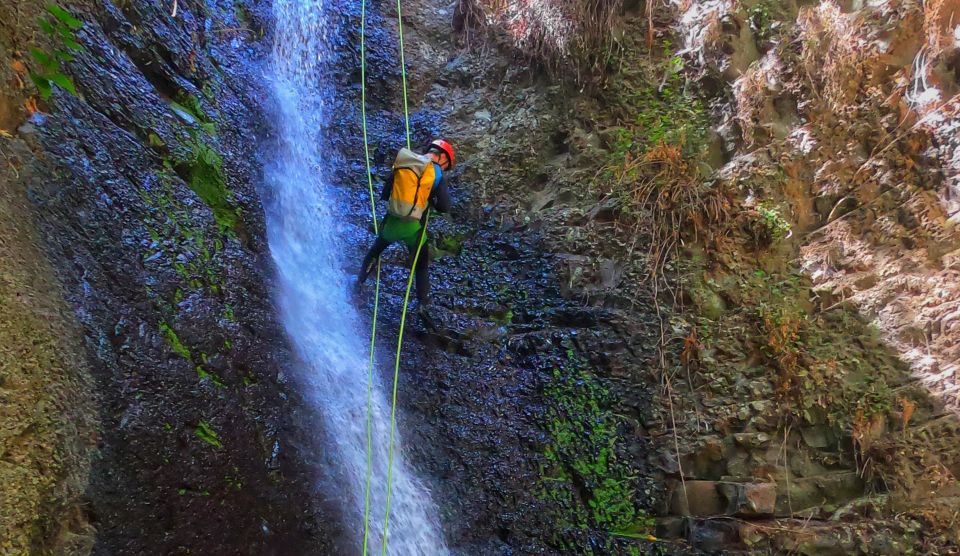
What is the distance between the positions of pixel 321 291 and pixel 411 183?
168 centimetres

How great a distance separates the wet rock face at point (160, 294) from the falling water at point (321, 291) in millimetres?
420

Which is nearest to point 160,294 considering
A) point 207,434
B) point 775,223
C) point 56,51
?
point 207,434

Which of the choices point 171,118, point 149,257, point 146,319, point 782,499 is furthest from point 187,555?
point 782,499

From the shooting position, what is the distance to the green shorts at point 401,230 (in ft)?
14.6

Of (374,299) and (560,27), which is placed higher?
(560,27)

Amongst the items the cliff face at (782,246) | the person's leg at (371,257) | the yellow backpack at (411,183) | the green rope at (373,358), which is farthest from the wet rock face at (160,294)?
the cliff face at (782,246)

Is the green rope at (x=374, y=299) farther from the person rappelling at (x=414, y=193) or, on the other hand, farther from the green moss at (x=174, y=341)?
the green moss at (x=174, y=341)

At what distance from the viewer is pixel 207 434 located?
293 centimetres

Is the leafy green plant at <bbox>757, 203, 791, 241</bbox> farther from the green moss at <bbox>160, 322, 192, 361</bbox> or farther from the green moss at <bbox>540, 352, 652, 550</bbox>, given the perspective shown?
the green moss at <bbox>160, 322, 192, 361</bbox>

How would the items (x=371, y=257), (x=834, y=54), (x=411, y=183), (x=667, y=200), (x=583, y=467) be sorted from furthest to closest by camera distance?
1. (x=371, y=257)
2. (x=667, y=200)
3. (x=834, y=54)
4. (x=411, y=183)
5. (x=583, y=467)

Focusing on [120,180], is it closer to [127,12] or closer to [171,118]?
[171,118]

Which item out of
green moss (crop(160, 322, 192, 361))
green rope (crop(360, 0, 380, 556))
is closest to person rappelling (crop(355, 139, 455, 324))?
→ green rope (crop(360, 0, 380, 556))

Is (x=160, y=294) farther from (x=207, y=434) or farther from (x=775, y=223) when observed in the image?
(x=775, y=223)

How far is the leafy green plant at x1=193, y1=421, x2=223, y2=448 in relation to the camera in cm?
289
